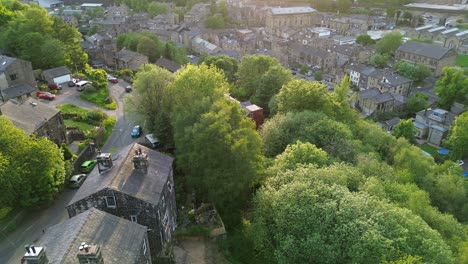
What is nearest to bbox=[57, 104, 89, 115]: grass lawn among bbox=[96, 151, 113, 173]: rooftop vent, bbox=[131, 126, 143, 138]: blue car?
bbox=[131, 126, 143, 138]: blue car

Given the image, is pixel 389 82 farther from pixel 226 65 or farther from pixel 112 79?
pixel 112 79

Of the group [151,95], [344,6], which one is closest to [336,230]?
[151,95]

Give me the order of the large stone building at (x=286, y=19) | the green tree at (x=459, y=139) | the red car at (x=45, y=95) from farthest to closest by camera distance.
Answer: the large stone building at (x=286, y=19) < the green tree at (x=459, y=139) < the red car at (x=45, y=95)

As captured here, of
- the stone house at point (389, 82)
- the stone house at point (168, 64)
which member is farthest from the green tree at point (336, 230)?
the stone house at point (389, 82)

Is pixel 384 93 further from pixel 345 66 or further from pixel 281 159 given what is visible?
pixel 281 159

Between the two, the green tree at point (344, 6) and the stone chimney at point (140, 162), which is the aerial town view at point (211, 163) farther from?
the green tree at point (344, 6)
